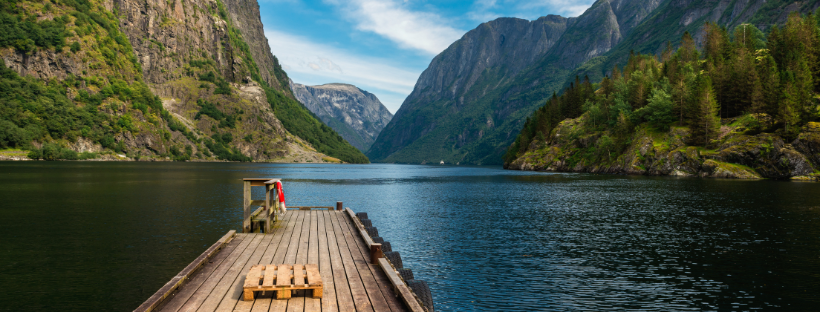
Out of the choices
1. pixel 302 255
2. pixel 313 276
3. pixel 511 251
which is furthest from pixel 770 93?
pixel 313 276

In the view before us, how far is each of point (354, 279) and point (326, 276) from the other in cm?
107

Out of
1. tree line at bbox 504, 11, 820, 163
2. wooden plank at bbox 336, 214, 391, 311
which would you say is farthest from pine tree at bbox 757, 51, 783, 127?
wooden plank at bbox 336, 214, 391, 311

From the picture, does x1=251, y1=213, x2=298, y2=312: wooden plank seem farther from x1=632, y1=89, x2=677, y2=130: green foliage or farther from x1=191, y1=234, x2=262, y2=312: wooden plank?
x1=632, y1=89, x2=677, y2=130: green foliage

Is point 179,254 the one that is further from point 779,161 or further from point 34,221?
point 779,161

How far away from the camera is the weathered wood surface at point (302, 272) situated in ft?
37.3

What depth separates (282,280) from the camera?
1202 cm

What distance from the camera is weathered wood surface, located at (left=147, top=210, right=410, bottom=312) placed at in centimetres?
1138

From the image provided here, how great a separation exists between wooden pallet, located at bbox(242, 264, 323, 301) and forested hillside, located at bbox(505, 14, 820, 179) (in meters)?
120

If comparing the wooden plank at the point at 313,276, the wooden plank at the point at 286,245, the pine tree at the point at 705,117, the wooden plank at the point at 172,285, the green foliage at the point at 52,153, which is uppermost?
the pine tree at the point at 705,117

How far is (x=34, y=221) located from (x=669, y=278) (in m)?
47.8

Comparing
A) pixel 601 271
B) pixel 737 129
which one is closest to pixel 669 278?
pixel 601 271

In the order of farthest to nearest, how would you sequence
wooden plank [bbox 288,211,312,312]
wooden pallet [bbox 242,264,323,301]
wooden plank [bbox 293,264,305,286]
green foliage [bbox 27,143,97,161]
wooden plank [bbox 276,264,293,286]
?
green foliage [bbox 27,143,97,161]
wooden plank [bbox 293,264,305,286]
wooden plank [bbox 276,264,293,286]
wooden pallet [bbox 242,264,323,301]
wooden plank [bbox 288,211,312,312]

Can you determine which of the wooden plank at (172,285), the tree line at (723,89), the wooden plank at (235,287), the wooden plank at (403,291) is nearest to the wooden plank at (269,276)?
the wooden plank at (235,287)

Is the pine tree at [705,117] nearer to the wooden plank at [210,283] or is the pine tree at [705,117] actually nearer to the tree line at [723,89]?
the tree line at [723,89]
